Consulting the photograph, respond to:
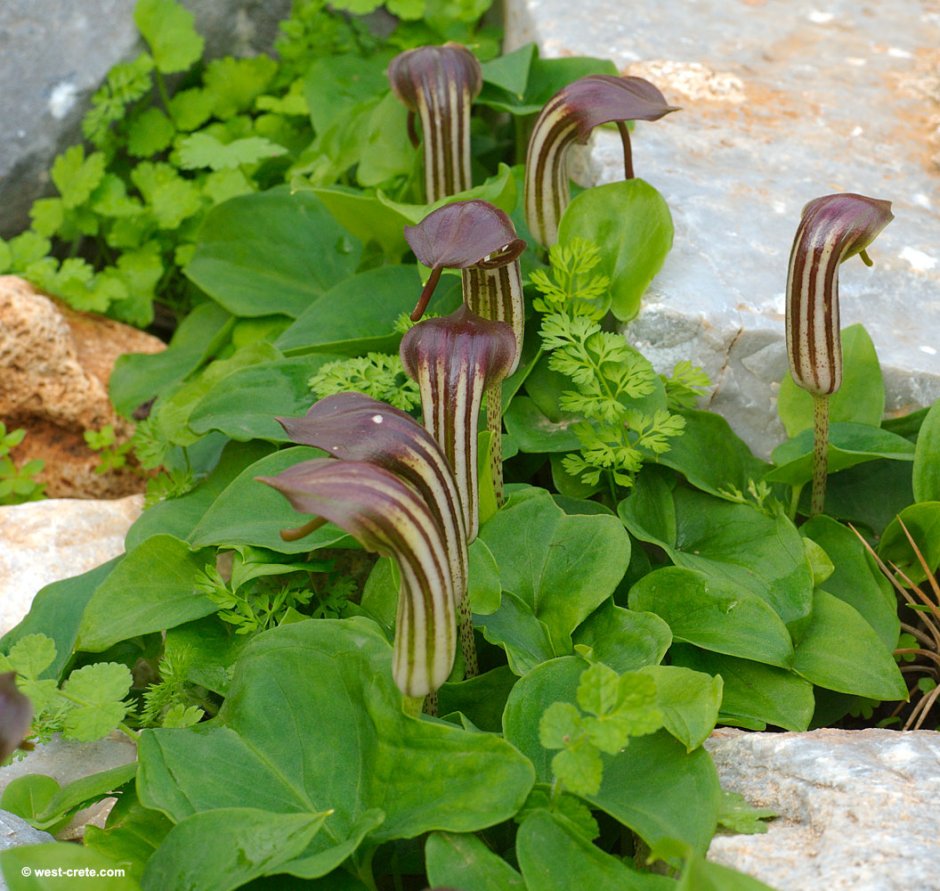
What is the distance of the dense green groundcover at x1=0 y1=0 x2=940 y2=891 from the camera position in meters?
1.32

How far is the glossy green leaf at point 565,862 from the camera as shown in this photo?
1.26 meters

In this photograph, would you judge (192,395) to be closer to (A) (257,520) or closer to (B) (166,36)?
(A) (257,520)

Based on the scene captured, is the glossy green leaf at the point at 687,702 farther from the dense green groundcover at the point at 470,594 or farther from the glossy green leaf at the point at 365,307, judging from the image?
the glossy green leaf at the point at 365,307

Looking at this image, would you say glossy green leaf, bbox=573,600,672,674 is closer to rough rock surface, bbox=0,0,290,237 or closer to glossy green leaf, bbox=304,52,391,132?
glossy green leaf, bbox=304,52,391,132

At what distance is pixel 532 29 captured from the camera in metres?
2.95

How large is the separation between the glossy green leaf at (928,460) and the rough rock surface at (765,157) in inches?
7.2

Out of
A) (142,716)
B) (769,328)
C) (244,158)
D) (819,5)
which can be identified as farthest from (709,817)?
(819,5)

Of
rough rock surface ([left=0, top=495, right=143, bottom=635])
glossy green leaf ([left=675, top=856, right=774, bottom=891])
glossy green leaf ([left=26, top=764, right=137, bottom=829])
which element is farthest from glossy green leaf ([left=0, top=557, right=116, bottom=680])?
glossy green leaf ([left=675, top=856, right=774, bottom=891])

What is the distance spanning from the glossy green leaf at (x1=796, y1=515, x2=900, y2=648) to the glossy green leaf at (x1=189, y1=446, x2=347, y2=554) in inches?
33.7

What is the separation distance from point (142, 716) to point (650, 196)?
4.30 feet

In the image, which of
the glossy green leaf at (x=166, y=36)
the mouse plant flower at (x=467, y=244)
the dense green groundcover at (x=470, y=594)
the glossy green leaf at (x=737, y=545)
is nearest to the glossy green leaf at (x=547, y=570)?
the dense green groundcover at (x=470, y=594)

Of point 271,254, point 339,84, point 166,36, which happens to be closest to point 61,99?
point 166,36

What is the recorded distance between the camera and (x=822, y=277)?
169 cm

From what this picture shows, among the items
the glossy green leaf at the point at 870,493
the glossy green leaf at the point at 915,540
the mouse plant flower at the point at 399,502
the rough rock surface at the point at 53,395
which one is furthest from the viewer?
the rough rock surface at the point at 53,395
